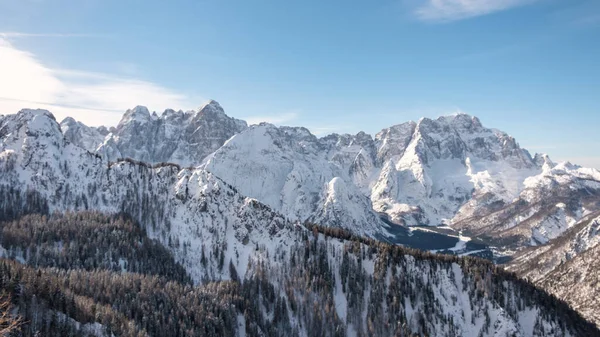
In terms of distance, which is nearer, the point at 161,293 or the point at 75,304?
the point at 75,304

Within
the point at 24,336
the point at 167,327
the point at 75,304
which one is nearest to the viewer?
the point at 24,336

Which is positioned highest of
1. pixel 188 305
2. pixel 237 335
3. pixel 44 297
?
pixel 44 297

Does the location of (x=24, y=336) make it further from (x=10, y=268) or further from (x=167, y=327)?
(x=167, y=327)

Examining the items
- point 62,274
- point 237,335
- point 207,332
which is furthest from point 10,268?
point 237,335

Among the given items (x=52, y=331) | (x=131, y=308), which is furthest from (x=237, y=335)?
(x=52, y=331)

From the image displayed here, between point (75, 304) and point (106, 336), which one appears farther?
point (75, 304)

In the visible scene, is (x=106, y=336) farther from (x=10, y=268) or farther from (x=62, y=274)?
(x=62, y=274)

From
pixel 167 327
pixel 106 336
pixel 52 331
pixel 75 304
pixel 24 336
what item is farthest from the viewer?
pixel 167 327

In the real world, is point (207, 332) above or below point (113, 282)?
below

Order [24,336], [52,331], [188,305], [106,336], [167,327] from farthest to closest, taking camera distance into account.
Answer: [188,305] → [167,327] → [106,336] → [52,331] → [24,336]
